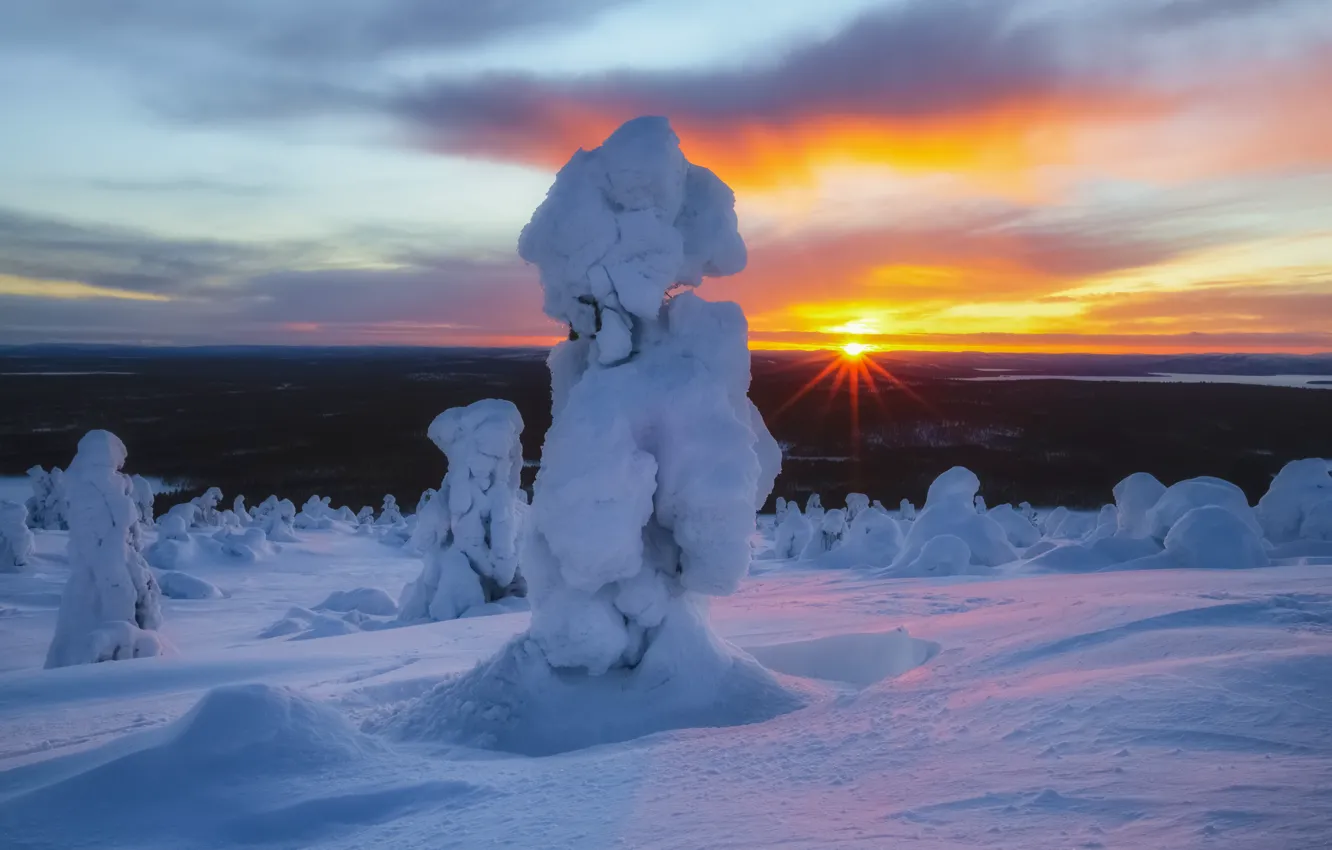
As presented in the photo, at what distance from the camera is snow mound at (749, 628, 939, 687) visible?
28.7 feet

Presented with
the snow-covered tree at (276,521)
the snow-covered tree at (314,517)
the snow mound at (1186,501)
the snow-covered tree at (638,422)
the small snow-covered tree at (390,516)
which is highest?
the snow-covered tree at (638,422)

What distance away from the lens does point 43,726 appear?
7215 mm

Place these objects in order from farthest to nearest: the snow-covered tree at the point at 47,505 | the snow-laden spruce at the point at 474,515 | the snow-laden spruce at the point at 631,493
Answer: the snow-covered tree at the point at 47,505, the snow-laden spruce at the point at 474,515, the snow-laden spruce at the point at 631,493

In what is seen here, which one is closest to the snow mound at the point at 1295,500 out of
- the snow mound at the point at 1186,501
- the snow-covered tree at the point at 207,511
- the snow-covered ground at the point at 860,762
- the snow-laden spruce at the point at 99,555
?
the snow mound at the point at 1186,501

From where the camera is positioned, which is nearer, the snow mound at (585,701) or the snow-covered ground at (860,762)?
the snow-covered ground at (860,762)

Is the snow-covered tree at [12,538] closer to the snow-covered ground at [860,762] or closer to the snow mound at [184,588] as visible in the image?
the snow mound at [184,588]

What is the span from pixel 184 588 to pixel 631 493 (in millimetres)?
16958

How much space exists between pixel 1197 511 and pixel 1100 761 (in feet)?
35.8

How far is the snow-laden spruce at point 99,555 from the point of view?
1274cm

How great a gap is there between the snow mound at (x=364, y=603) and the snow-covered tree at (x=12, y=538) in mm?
9028

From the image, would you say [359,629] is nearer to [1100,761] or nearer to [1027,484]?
[1100,761]

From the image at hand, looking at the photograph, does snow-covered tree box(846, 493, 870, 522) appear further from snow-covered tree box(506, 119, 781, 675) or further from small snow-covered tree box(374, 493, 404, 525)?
snow-covered tree box(506, 119, 781, 675)

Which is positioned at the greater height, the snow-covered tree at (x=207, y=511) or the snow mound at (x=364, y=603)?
the snow mound at (x=364, y=603)

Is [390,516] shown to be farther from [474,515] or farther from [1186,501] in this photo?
[1186,501]
